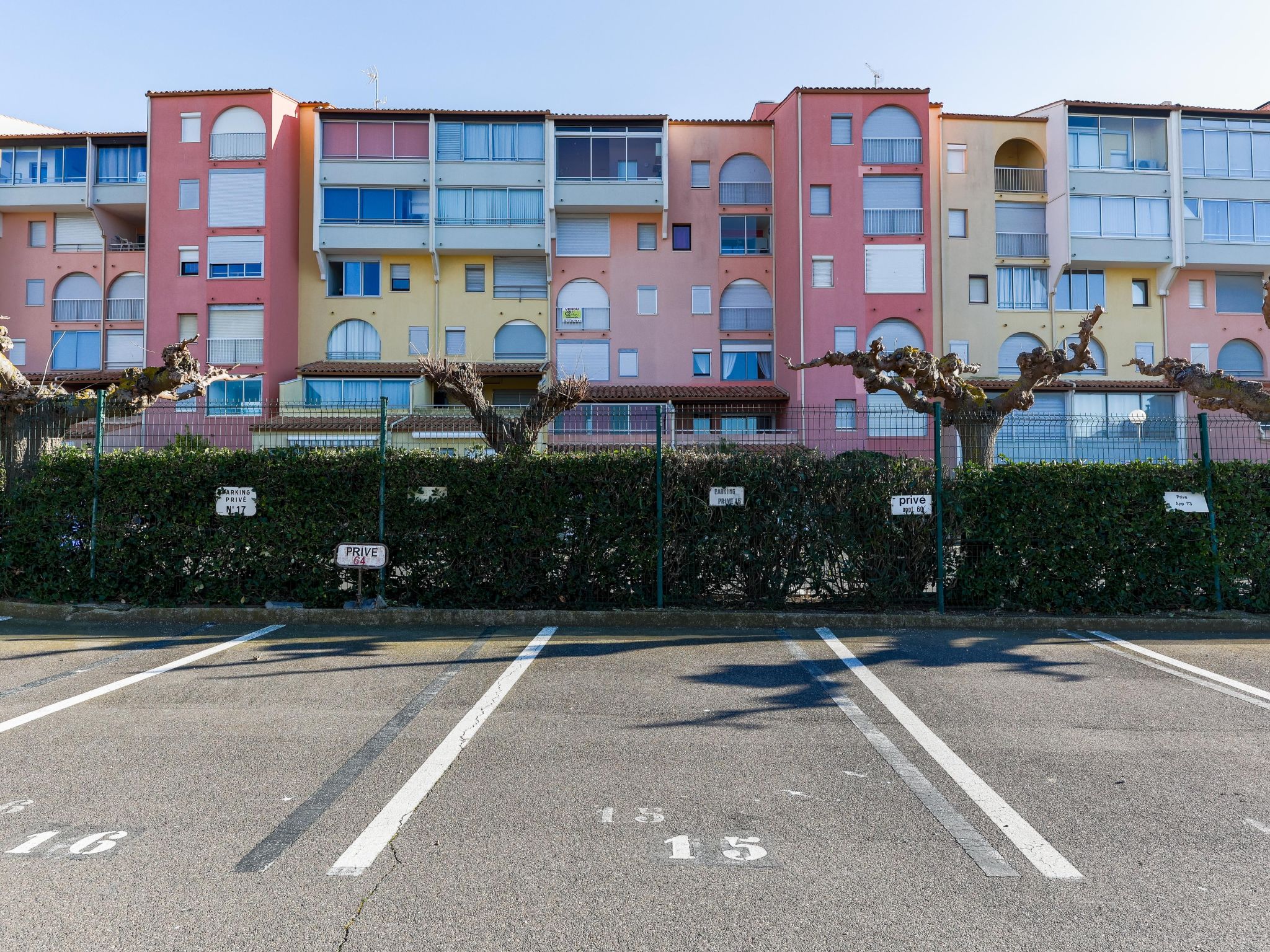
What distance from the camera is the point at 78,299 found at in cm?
4238

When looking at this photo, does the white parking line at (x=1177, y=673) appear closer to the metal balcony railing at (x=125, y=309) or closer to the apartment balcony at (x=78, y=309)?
the metal balcony railing at (x=125, y=309)

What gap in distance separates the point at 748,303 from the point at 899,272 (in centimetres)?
682

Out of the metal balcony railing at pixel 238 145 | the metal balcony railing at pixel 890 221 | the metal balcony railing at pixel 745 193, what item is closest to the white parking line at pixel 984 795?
the metal balcony railing at pixel 890 221

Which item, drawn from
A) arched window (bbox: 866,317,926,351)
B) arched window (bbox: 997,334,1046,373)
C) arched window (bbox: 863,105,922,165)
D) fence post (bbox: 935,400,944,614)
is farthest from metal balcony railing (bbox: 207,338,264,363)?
fence post (bbox: 935,400,944,614)

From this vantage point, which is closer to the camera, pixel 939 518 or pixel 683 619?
pixel 683 619

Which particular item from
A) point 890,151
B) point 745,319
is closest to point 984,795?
point 745,319

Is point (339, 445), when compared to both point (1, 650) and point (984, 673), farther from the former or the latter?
point (984, 673)

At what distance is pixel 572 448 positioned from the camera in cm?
1153

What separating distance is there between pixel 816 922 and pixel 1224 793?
2806 mm

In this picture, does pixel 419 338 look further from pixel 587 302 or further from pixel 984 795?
pixel 984 795

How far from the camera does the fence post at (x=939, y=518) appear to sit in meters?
10.7

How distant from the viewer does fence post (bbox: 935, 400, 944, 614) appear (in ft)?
35.1

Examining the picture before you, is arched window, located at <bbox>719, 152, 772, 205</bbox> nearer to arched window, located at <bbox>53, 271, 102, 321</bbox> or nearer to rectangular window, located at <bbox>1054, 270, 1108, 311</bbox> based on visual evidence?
rectangular window, located at <bbox>1054, 270, 1108, 311</bbox>

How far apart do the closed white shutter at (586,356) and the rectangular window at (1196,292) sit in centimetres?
2647
